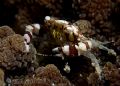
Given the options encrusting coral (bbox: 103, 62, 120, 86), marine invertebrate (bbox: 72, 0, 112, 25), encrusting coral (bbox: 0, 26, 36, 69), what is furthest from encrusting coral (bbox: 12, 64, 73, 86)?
marine invertebrate (bbox: 72, 0, 112, 25)

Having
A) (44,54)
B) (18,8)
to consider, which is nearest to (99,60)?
(44,54)

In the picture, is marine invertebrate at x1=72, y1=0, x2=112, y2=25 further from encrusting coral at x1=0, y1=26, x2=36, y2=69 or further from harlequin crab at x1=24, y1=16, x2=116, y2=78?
encrusting coral at x1=0, y1=26, x2=36, y2=69

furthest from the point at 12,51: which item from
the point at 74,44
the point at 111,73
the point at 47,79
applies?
the point at 111,73

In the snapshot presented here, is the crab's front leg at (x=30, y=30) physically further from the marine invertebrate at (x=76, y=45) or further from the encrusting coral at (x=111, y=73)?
the encrusting coral at (x=111, y=73)

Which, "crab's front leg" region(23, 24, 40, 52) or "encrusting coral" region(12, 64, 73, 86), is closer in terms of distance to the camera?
"encrusting coral" region(12, 64, 73, 86)

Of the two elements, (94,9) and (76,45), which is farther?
(94,9)

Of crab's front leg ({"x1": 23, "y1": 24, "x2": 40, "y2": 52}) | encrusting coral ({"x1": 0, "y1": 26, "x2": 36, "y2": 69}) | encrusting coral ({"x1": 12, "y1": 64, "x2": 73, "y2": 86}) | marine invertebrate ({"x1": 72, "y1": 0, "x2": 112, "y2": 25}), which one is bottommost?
encrusting coral ({"x1": 12, "y1": 64, "x2": 73, "y2": 86})

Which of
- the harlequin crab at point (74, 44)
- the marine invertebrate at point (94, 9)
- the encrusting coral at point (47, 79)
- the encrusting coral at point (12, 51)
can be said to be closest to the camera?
the encrusting coral at point (47, 79)

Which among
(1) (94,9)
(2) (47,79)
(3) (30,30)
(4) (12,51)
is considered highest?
(1) (94,9)

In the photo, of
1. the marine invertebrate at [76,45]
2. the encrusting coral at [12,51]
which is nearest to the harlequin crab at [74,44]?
the marine invertebrate at [76,45]

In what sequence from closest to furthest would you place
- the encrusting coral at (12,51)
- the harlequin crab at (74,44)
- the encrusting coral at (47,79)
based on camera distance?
the encrusting coral at (47,79) → the encrusting coral at (12,51) → the harlequin crab at (74,44)

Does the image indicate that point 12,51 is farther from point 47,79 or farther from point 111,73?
point 111,73

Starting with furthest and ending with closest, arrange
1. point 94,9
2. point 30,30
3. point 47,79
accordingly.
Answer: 1. point 30,30
2. point 94,9
3. point 47,79
